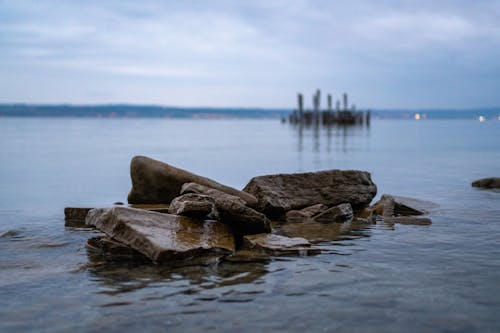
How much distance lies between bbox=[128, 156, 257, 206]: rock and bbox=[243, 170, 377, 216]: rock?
1212 millimetres

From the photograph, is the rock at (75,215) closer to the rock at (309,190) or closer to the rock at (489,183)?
the rock at (309,190)

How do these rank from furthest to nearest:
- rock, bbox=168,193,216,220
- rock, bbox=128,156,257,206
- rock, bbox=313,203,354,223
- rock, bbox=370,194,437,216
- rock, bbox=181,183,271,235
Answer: rock, bbox=128,156,257,206, rock, bbox=370,194,437,216, rock, bbox=313,203,354,223, rock, bbox=181,183,271,235, rock, bbox=168,193,216,220

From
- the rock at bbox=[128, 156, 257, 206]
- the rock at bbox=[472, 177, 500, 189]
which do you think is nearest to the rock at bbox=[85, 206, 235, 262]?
the rock at bbox=[128, 156, 257, 206]

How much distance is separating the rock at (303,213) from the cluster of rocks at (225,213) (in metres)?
0.02

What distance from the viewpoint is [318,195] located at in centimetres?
1405

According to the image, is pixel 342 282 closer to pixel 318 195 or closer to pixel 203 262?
pixel 203 262

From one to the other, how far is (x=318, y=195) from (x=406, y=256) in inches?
189

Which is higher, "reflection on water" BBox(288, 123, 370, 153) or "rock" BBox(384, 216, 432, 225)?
"rock" BBox(384, 216, 432, 225)

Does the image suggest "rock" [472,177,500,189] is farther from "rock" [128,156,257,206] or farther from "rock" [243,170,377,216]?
"rock" [128,156,257,206]

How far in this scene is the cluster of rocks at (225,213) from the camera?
29.9 feet

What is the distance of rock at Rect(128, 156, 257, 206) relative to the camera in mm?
13688

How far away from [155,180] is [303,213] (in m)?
3.41

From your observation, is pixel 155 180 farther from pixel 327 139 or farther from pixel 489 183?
pixel 327 139

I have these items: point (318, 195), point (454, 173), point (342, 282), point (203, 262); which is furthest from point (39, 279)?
point (454, 173)
